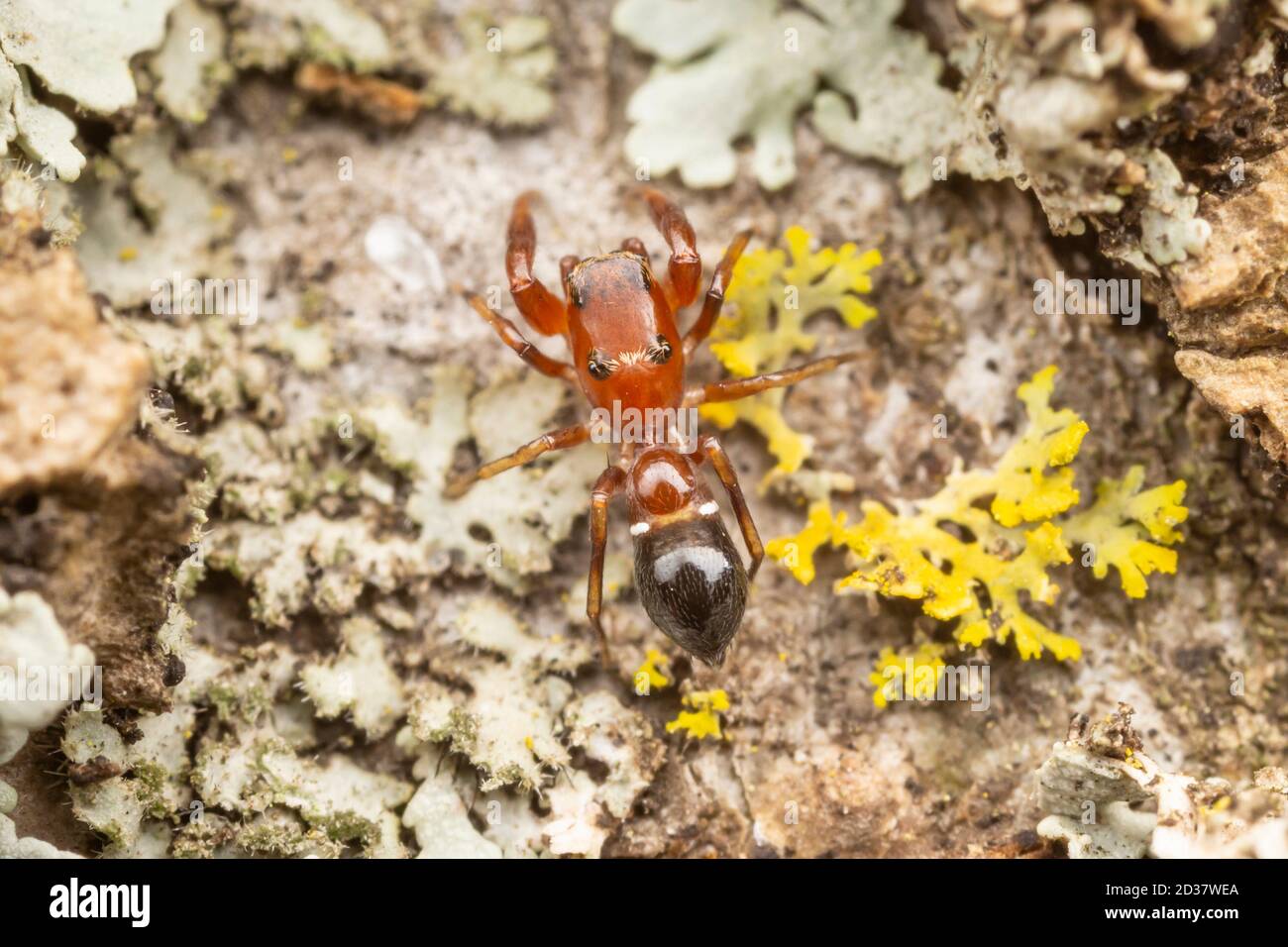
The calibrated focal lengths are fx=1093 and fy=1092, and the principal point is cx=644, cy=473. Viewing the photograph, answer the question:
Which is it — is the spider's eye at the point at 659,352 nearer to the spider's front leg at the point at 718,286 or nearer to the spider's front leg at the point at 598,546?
the spider's front leg at the point at 718,286

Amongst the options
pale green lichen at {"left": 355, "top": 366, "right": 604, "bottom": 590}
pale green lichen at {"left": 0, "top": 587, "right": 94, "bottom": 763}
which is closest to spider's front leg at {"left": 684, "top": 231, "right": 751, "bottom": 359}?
pale green lichen at {"left": 355, "top": 366, "right": 604, "bottom": 590}

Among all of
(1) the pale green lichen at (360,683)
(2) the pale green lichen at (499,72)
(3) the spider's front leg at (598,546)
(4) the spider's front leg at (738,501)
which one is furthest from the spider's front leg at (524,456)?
(2) the pale green lichen at (499,72)

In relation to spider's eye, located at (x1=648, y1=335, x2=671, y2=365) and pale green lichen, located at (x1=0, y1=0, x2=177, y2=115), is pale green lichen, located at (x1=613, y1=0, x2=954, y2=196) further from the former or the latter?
pale green lichen, located at (x1=0, y1=0, x2=177, y2=115)

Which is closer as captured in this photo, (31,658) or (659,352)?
(31,658)

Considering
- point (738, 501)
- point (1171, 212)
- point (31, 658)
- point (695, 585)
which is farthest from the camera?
point (738, 501)

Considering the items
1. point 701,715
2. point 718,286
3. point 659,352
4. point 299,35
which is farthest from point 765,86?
point 701,715

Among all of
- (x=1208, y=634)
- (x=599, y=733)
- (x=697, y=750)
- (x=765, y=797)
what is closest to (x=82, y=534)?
(x=599, y=733)

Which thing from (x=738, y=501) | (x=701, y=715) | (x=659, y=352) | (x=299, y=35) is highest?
(x=299, y=35)

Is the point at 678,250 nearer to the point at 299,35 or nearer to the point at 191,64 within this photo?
the point at 299,35
